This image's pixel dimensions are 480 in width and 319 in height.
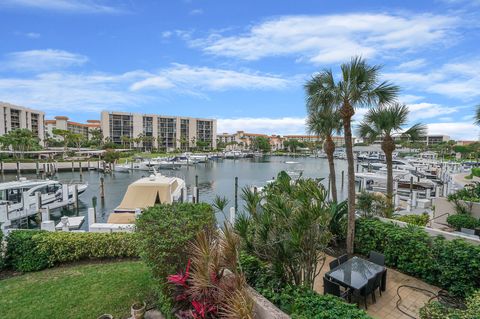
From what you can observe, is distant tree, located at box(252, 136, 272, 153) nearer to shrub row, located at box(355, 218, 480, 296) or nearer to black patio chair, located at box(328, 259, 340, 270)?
shrub row, located at box(355, 218, 480, 296)

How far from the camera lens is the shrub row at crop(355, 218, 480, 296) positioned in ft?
16.8

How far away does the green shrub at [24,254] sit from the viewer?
6.96 m

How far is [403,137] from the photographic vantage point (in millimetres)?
12742

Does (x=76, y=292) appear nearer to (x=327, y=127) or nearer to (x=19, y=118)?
(x=327, y=127)

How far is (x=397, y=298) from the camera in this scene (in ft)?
17.3

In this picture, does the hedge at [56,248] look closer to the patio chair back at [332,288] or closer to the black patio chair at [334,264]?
the patio chair back at [332,288]

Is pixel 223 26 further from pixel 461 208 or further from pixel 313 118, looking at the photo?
pixel 461 208

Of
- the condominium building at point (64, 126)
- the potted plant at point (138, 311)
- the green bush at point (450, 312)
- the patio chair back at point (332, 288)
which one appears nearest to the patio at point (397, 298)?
the patio chair back at point (332, 288)

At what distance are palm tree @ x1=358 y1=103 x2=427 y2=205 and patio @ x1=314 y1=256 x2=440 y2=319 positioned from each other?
6.16 metres

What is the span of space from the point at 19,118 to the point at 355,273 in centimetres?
8903

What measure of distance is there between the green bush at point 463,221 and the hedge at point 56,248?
10.3 metres

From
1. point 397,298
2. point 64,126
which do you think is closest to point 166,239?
point 397,298

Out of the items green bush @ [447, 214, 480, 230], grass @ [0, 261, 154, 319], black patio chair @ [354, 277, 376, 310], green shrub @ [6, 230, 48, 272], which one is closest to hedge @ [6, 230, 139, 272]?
green shrub @ [6, 230, 48, 272]

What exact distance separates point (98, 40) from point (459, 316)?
16235 mm
